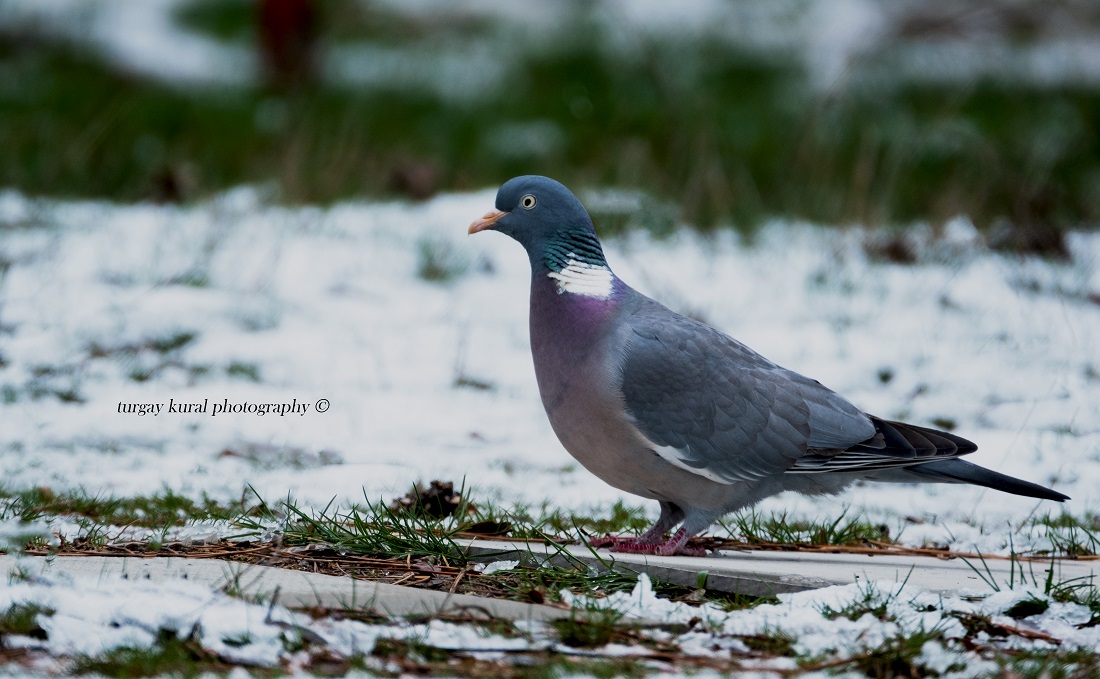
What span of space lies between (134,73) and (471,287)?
6.93 metres

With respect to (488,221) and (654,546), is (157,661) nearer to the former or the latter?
(654,546)

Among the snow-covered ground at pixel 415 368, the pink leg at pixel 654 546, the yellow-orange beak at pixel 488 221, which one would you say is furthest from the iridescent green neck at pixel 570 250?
the snow-covered ground at pixel 415 368

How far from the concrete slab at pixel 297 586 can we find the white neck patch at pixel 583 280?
3.43 ft

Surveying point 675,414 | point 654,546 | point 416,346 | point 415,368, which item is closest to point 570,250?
point 675,414

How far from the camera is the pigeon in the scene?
337 cm

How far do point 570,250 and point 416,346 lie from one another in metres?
2.39

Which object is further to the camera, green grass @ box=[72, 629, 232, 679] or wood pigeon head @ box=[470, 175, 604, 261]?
wood pigeon head @ box=[470, 175, 604, 261]

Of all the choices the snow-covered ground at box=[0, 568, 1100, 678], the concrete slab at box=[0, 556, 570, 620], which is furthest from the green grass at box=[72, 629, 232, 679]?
the concrete slab at box=[0, 556, 570, 620]

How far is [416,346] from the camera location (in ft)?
19.2

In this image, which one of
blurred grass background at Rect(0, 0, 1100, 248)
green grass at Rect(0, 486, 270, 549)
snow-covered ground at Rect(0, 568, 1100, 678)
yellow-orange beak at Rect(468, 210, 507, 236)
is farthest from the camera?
blurred grass background at Rect(0, 0, 1100, 248)

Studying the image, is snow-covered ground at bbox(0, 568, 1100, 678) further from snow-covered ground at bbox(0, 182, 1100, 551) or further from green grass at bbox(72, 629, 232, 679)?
snow-covered ground at bbox(0, 182, 1100, 551)

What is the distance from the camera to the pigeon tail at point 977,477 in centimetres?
326

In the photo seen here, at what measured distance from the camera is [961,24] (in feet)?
43.4

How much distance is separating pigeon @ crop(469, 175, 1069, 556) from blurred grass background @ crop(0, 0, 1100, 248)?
3.50 m
